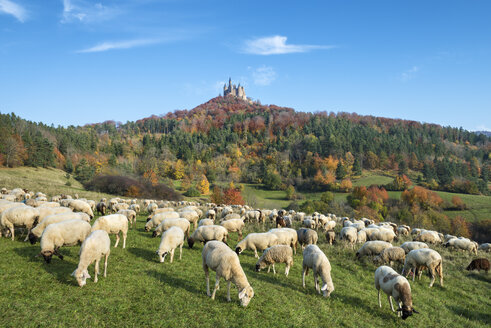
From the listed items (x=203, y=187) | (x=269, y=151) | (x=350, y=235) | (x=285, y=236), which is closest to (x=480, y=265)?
A: (x=350, y=235)

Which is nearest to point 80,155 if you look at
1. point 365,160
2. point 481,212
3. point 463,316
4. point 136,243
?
point 136,243

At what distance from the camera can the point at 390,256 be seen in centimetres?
1588

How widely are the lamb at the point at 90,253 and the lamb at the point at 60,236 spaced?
2.03 metres

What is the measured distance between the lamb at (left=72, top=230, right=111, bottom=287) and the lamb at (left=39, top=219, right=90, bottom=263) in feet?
6.66

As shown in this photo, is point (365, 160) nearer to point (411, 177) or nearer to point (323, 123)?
point (411, 177)

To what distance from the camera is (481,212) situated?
78688mm

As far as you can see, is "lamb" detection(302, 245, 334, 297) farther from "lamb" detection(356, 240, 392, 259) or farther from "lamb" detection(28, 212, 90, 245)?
"lamb" detection(28, 212, 90, 245)

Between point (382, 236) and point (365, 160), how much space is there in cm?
12778

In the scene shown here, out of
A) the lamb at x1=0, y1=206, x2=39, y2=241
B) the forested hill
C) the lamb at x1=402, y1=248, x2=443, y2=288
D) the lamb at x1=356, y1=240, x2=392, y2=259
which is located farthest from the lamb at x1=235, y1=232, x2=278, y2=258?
the forested hill

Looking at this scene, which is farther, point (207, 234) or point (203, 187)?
point (203, 187)

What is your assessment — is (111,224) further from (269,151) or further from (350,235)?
(269,151)

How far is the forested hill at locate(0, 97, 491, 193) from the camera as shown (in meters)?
98.7

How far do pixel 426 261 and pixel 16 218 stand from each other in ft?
74.8

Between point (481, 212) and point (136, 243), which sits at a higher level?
point (136, 243)
